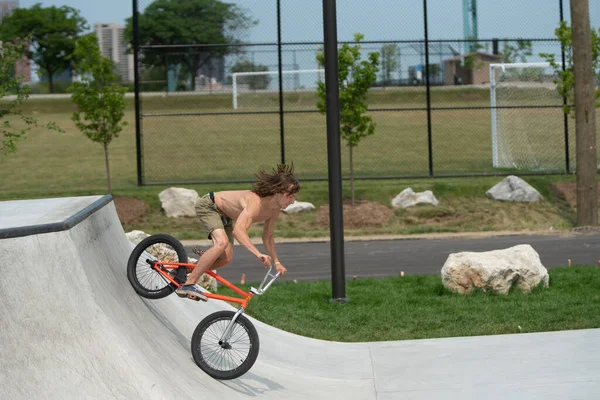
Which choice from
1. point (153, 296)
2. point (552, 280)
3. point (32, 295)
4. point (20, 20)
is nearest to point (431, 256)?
point (552, 280)

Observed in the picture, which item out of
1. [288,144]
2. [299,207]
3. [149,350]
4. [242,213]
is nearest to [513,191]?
[299,207]

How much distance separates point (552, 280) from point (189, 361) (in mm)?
6097

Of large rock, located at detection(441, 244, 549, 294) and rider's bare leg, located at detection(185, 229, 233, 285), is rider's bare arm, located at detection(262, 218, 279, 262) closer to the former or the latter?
rider's bare leg, located at detection(185, 229, 233, 285)

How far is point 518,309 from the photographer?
9.81m

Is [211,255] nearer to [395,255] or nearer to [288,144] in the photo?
[395,255]

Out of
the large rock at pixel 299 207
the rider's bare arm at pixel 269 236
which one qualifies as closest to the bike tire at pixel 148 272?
the rider's bare arm at pixel 269 236

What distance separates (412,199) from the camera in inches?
771

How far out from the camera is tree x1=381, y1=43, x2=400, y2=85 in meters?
24.4

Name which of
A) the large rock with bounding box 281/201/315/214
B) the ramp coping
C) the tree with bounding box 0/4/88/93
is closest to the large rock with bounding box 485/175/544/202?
the large rock with bounding box 281/201/315/214

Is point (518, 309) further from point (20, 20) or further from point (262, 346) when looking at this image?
point (20, 20)

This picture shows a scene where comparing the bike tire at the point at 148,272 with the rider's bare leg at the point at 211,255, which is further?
the bike tire at the point at 148,272

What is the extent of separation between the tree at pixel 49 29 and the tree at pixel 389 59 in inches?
2489

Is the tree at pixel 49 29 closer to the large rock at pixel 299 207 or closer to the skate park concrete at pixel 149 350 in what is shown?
the large rock at pixel 299 207

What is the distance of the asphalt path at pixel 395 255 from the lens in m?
13.4
